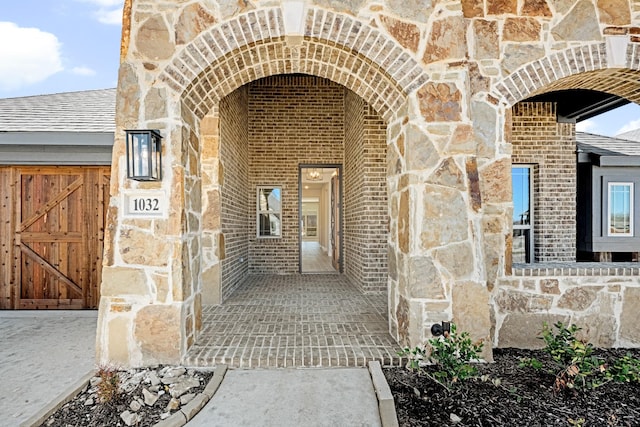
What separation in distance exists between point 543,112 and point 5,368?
8146 mm

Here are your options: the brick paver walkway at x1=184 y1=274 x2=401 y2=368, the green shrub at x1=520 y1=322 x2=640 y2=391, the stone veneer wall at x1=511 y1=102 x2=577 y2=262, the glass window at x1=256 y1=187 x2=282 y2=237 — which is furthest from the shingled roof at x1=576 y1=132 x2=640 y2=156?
the glass window at x1=256 y1=187 x2=282 y2=237

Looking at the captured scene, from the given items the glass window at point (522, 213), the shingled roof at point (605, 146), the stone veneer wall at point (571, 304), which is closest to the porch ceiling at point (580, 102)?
the shingled roof at point (605, 146)

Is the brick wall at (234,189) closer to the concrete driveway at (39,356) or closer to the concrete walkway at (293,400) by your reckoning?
the concrete driveway at (39,356)

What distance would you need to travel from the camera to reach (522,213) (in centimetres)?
628

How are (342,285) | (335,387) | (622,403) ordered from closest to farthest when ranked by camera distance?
1. (622,403)
2. (335,387)
3. (342,285)

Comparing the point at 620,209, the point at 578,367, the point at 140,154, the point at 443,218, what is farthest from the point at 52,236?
the point at 620,209

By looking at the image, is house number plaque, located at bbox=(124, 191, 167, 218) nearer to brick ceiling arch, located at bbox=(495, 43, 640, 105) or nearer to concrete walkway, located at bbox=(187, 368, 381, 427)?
concrete walkway, located at bbox=(187, 368, 381, 427)

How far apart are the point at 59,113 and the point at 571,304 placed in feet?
22.8

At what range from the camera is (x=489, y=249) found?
3.29 m

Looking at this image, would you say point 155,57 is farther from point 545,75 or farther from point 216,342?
point 545,75

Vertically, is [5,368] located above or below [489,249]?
below

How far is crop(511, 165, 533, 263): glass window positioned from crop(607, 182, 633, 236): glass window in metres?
1.73

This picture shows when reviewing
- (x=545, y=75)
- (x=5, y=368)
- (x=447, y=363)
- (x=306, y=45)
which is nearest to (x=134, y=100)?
(x=306, y=45)

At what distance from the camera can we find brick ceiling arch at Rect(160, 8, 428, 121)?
9.38ft
